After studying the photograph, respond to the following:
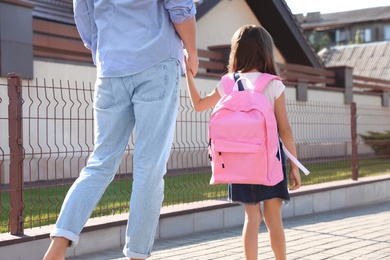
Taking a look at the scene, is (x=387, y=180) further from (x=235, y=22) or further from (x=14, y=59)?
(x=235, y=22)

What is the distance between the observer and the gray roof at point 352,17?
7638 centimetres

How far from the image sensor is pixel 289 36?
21781 mm

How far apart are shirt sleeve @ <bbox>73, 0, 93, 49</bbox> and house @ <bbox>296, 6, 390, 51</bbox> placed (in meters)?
71.6

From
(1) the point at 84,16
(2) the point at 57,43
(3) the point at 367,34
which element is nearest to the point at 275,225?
(1) the point at 84,16

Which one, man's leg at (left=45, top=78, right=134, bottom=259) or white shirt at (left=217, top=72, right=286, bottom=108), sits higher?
white shirt at (left=217, top=72, right=286, bottom=108)

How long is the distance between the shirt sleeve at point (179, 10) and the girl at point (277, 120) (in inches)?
32.2

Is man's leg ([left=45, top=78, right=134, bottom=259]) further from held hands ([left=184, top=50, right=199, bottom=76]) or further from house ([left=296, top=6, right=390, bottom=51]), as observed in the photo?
house ([left=296, top=6, right=390, bottom=51])

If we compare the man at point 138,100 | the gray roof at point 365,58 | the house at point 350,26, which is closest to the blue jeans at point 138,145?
the man at point 138,100

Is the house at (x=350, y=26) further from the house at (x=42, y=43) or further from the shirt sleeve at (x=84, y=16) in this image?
the shirt sleeve at (x=84, y=16)

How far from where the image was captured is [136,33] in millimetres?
3490

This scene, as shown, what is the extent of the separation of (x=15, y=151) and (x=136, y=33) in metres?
2.66

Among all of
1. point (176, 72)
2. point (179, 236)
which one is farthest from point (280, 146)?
point (179, 236)

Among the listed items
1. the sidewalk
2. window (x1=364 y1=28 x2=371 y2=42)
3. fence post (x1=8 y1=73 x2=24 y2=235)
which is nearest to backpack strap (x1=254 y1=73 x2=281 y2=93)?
the sidewalk

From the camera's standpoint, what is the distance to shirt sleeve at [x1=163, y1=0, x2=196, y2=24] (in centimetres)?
348
